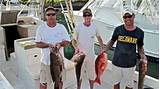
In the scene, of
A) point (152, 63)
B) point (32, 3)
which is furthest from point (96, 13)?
point (32, 3)

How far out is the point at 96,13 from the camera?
8430mm

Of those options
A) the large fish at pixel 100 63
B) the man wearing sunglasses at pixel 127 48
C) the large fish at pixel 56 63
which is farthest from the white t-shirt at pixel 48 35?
the man wearing sunglasses at pixel 127 48

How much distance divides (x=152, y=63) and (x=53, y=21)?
472 centimetres

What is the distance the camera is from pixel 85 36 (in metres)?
3.80

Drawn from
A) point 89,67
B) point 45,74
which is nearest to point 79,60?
point 89,67

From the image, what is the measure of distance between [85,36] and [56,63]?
0.67 meters

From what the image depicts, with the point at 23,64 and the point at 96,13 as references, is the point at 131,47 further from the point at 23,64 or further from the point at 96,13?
the point at 96,13

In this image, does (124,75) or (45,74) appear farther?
(45,74)

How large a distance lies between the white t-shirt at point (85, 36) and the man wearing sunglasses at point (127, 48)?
0.43 meters

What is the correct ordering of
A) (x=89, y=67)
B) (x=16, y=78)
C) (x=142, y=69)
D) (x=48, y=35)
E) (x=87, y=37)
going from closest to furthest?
1. (x=142, y=69)
2. (x=48, y=35)
3. (x=87, y=37)
4. (x=89, y=67)
5. (x=16, y=78)

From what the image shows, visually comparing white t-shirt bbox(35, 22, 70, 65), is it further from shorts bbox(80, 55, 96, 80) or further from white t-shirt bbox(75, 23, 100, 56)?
shorts bbox(80, 55, 96, 80)

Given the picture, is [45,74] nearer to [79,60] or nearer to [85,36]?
[79,60]

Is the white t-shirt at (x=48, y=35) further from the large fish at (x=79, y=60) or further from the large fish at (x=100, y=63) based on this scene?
the large fish at (x=100, y=63)

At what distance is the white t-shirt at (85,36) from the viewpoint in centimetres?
379
